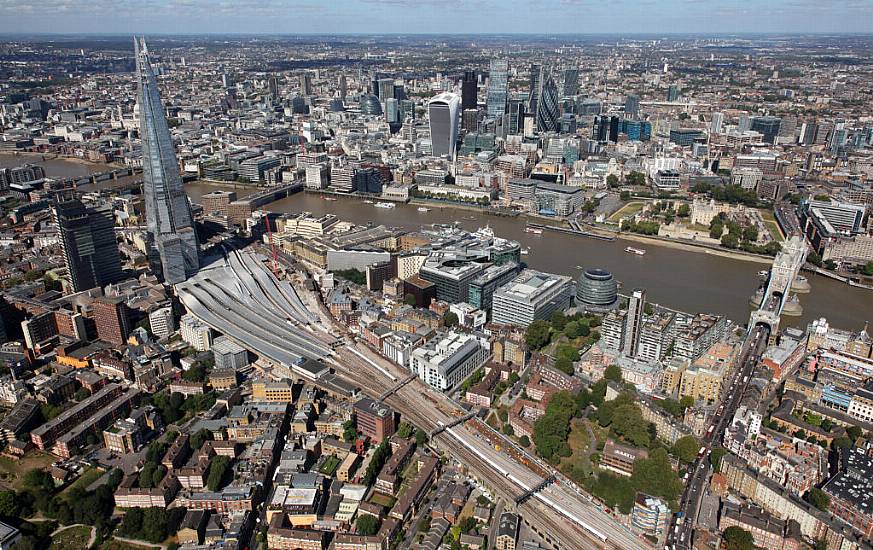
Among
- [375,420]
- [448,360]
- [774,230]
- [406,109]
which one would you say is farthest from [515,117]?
[375,420]

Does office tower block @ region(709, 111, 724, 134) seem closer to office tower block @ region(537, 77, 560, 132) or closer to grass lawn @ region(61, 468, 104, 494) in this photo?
office tower block @ region(537, 77, 560, 132)

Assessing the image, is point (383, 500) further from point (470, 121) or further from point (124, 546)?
point (470, 121)

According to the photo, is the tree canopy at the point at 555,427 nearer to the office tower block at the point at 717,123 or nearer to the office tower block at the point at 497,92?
the office tower block at the point at 497,92

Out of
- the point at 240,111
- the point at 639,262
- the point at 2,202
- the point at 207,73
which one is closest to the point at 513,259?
the point at 639,262

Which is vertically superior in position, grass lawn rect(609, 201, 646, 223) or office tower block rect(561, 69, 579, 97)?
office tower block rect(561, 69, 579, 97)

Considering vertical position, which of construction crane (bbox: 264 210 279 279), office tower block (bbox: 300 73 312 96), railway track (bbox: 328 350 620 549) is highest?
office tower block (bbox: 300 73 312 96)

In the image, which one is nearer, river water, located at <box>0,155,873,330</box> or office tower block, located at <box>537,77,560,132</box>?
river water, located at <box>0,155,873,330</box>

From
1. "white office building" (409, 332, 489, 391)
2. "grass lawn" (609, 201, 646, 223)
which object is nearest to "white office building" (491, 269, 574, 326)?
"white office building" (409, 332, 489, 391)

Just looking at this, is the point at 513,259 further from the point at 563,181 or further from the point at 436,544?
the point at 563,181
